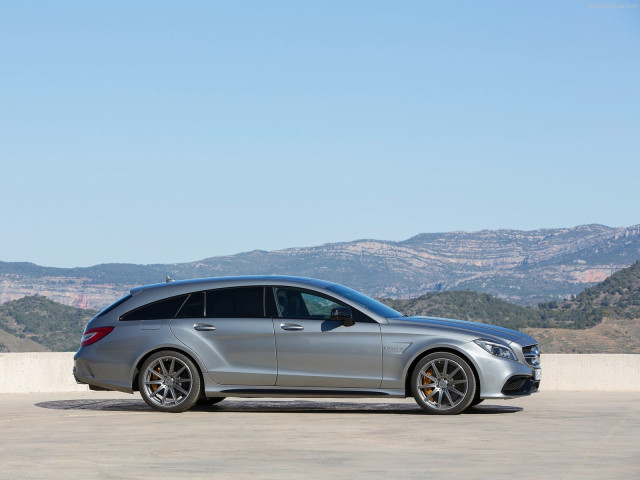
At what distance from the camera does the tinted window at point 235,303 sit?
13.3 metres

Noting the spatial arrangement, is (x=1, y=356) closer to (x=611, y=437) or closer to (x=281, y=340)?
(x=281, y=340)

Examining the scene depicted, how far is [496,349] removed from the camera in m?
12.8

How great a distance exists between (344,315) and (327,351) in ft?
1.42

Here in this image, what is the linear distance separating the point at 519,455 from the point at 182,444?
2.82 m

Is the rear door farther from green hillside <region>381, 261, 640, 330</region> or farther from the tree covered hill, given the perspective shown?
green hillside <region>381, 261, 640, 330</region>

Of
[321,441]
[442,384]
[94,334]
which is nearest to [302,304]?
[442,384]

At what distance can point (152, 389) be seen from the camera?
43.8ft

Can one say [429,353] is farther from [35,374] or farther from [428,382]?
[35,374]

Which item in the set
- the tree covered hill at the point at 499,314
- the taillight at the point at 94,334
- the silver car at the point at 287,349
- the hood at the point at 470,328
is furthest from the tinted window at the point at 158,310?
the tree covered hill at the point at 499,314

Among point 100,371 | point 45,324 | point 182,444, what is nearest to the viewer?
point 182,444

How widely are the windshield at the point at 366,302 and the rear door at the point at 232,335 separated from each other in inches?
33.4

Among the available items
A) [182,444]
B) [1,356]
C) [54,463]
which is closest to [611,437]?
[182,444]

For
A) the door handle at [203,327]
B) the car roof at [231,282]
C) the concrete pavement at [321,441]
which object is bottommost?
the concrete pavement at [321,441]

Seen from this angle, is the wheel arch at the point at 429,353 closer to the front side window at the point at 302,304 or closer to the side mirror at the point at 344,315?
the side mirror at the point at 344,315
